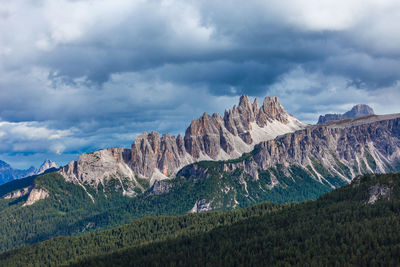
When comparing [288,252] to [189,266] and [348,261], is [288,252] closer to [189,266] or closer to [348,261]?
[348,261]

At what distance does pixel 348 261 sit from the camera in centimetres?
15550

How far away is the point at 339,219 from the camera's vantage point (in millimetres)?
199875

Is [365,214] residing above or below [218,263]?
above

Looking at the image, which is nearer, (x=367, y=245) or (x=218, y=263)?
(x=367, y=245)

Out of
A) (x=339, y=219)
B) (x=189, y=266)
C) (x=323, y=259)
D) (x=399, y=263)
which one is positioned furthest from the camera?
(x=339, y=219)

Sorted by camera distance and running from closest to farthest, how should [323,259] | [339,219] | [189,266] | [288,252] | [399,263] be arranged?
[399,263] → [323,259] → [288,252] → [189,266] → [339,219]

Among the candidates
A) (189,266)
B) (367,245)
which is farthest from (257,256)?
(367,245)

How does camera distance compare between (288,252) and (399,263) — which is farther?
(288,252)

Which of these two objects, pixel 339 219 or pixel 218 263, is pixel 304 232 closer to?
pixel 339 219

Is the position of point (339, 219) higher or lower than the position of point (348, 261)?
higher

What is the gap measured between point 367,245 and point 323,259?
58.5 ft

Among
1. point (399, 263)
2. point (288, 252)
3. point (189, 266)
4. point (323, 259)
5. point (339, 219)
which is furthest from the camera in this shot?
point (339, 219)

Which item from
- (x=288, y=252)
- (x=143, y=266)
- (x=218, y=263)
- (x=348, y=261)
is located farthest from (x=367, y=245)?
(x=143, y=266)

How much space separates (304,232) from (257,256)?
2580 centimetres
